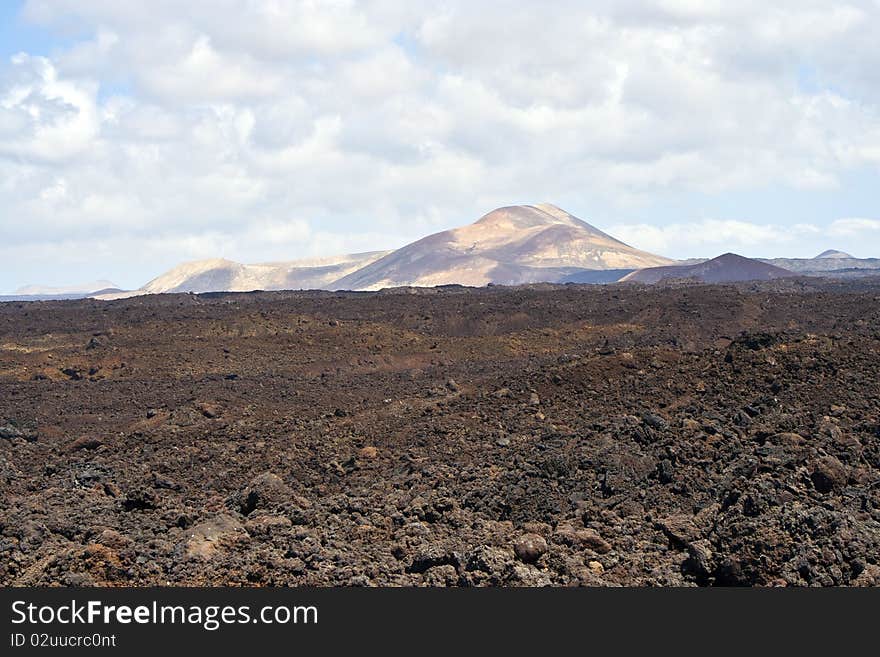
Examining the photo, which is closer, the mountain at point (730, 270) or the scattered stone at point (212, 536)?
the scattered stone at point (212, 536)

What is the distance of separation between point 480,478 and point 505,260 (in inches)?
6382

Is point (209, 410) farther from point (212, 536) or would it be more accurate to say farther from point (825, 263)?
point (825, 263)

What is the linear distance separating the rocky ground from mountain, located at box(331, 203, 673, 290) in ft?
441

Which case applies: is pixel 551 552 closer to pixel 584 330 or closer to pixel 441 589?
pixel 441 589

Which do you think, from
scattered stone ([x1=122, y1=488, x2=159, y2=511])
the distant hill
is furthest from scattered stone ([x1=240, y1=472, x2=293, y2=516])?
the distant hill

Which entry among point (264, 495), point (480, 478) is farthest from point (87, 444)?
point (480, 478)

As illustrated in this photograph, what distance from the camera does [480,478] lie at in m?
13.7

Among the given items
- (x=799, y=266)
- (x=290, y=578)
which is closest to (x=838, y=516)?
(x=290, y=578)

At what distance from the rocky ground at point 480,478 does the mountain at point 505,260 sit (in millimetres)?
134333

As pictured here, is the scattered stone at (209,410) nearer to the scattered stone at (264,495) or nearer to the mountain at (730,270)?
the scattered stone at (264,495)

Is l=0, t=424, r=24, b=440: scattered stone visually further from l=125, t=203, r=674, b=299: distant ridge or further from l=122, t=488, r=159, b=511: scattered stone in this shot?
l=125, t=203, r=674, b=299: distant ridge

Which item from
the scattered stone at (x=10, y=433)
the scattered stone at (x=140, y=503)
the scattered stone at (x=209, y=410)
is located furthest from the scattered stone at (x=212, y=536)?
the scattered stone at (x=10, y=433)

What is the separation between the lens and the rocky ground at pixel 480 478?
971 cm

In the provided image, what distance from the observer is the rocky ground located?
9.71 meters
